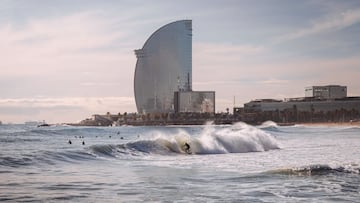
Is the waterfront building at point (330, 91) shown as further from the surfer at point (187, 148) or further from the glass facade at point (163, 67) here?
the surfer at point (187, 148)

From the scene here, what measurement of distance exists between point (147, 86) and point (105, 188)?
153923 mm

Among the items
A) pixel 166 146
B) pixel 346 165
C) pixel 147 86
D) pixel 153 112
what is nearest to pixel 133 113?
pixel 153 112

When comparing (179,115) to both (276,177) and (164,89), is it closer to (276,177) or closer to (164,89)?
(164,89)

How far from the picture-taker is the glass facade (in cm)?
16425

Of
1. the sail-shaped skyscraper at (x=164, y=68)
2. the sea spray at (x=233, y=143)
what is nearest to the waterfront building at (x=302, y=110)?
the sail-shaped skyscraper at (x=164, y=68)

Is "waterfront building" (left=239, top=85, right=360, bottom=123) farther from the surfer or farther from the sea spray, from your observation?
the surfer

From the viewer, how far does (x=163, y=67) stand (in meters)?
169

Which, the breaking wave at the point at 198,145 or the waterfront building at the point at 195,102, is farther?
the waterfront building at the point at 195,102

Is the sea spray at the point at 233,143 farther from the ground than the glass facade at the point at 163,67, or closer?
closer

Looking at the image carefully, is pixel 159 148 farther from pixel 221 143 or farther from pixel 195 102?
pixel 195 102

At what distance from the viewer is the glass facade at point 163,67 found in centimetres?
16425

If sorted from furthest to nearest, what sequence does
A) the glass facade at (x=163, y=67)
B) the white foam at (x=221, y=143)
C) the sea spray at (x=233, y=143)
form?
1. the glass facade at (x=163, y=67)
2. the sea spray at (x=233, y=143)
3. the white foam at (x=221, y=143)

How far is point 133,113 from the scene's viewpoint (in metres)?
188

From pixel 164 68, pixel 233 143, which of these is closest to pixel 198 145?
pixel 233 143
